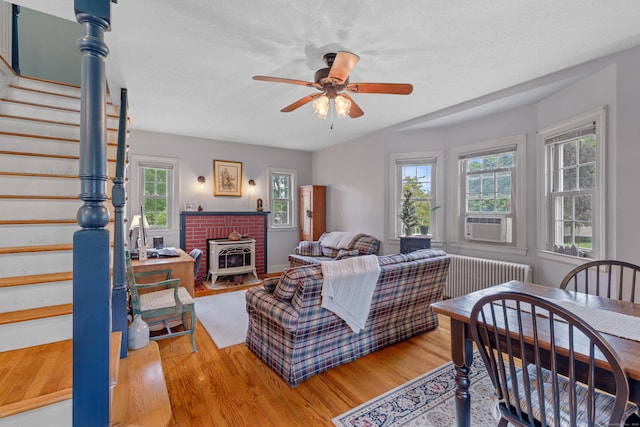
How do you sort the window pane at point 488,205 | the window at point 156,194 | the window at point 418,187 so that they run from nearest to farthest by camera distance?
the window pane at point 488,205
the window at point 418,187
the window at point 156,194

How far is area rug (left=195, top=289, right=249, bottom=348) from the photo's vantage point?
3.06 metres

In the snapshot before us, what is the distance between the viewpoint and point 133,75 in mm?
2924

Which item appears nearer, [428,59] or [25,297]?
[25,297]

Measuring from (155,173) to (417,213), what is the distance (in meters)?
4.63

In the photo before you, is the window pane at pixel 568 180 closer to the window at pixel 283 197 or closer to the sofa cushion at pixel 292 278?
the sofa cushion at pixel 292 278

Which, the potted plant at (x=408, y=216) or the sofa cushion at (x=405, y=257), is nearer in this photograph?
the sofa cushion at (x=405, y=257)

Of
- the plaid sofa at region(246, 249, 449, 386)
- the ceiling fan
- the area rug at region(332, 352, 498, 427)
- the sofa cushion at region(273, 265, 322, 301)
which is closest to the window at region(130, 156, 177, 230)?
the plaid sofa at region(246, 249, 449, 386)

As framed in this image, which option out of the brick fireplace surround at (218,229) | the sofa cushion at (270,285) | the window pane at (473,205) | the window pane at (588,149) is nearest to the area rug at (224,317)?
the sofa cushion at (270,285)

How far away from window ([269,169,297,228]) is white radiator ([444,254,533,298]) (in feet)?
11.6

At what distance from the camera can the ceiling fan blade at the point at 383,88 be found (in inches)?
90.6

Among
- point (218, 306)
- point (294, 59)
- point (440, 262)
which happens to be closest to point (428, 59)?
point (294, 59)

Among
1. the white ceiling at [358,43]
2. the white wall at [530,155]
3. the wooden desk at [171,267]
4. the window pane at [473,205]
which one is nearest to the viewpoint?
the white ceiling at [358,43]

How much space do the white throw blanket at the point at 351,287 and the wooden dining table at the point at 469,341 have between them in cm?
81

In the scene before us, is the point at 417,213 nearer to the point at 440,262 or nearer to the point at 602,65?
the point at 440,262
